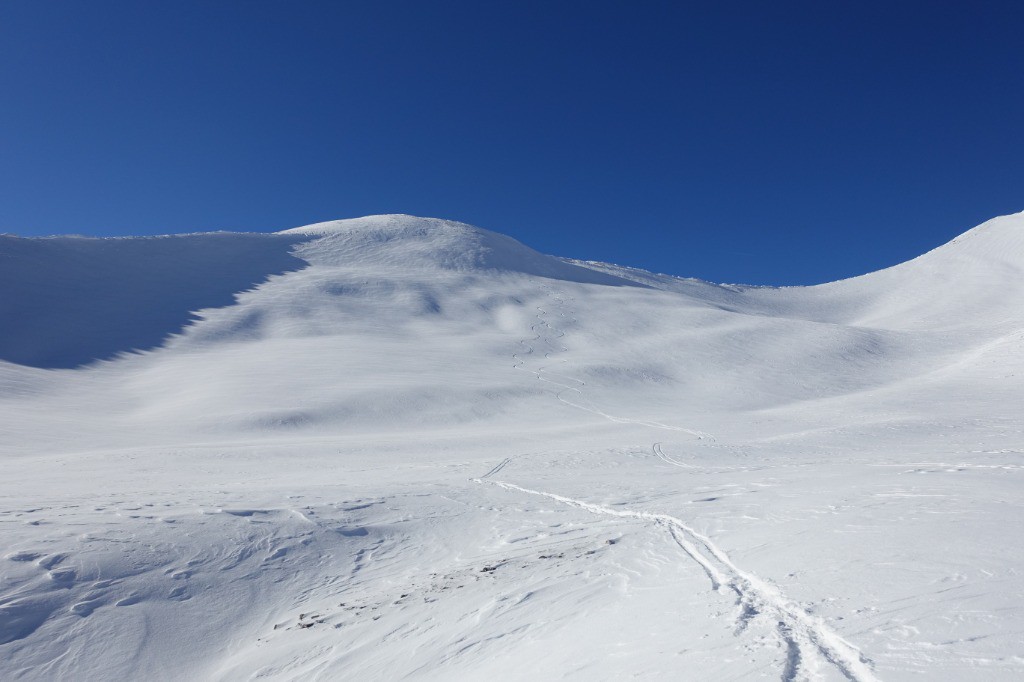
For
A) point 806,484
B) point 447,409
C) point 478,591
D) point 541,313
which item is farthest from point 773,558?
point 541,313

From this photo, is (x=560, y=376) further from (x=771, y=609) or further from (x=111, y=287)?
(x=111, y=287)

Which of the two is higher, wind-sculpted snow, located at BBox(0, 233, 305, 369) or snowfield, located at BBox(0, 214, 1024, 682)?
wind-sculpted snow, located at BBox(0, 233, 305, 369)

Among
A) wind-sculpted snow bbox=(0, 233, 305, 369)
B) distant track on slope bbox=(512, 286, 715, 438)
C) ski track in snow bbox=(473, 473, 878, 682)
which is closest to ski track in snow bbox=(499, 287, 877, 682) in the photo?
ski track in snow bbox=(473, 473, 878, 682)

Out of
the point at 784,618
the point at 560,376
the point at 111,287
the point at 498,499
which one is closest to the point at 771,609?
the point at 784,618

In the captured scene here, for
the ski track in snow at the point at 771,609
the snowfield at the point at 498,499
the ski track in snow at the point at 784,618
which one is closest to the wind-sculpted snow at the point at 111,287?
the snowfield at the point at 498,499

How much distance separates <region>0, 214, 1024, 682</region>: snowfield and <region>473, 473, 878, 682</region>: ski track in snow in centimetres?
4

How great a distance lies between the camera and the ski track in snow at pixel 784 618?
457 centimetres

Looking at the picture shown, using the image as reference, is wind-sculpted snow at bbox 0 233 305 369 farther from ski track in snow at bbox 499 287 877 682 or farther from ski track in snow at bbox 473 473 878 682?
ski track in snow at bbox 473 473 878 682

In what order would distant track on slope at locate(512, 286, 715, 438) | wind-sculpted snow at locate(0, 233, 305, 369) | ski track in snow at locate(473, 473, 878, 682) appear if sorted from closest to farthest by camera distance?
ski track in snow at locate(473, 473, 878, 682) → distant track on slope at locate(512, 286, 715, 438) → wind-sculpted snow at locate(0, 233, 305, 369)

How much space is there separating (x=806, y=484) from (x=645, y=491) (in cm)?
343

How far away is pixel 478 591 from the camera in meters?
8.49

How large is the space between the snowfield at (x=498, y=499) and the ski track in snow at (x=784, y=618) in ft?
0.13

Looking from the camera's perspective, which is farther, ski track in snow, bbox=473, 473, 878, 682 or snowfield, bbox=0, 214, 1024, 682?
snowfield, bbox=0, 214, 1024, 682

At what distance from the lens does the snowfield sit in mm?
6039
